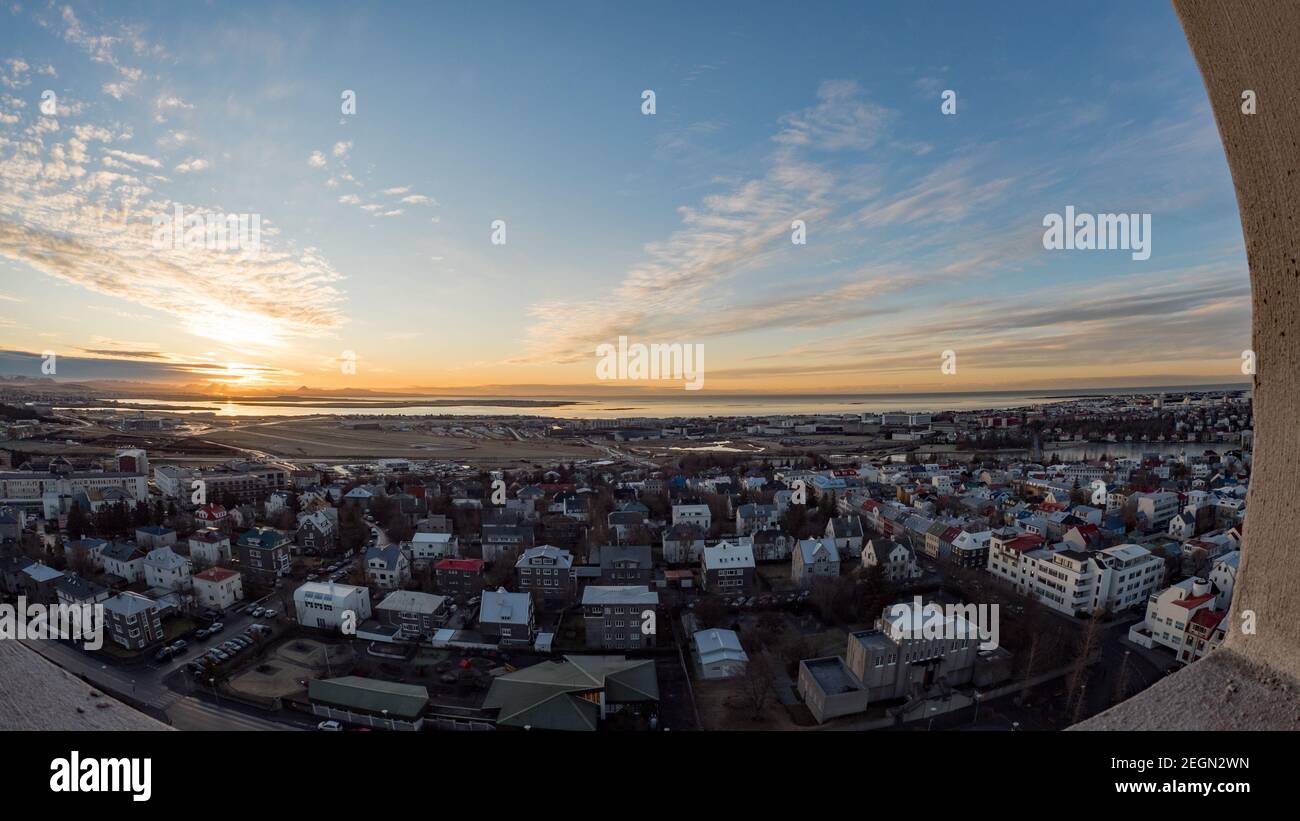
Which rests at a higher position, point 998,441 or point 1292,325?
point 1292,325

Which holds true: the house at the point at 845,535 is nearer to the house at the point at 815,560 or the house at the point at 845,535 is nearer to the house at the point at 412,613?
the house at the point at 815,560

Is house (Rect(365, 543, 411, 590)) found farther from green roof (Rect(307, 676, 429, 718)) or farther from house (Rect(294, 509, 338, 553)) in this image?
green roof (Rect(307, 676, 429, 718))

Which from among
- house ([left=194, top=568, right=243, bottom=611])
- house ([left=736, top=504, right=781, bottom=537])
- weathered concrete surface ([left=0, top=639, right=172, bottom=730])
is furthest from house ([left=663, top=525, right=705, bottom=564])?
weathered concrete surface ([left=0, top=639, right=172, bottom=730])

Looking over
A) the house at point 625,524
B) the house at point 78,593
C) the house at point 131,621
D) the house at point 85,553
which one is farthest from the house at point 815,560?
the house at point 85,553

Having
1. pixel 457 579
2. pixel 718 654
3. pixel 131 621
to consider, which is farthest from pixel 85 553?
pixel 718 654

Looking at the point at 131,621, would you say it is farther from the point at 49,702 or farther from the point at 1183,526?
the point at 1183,526
